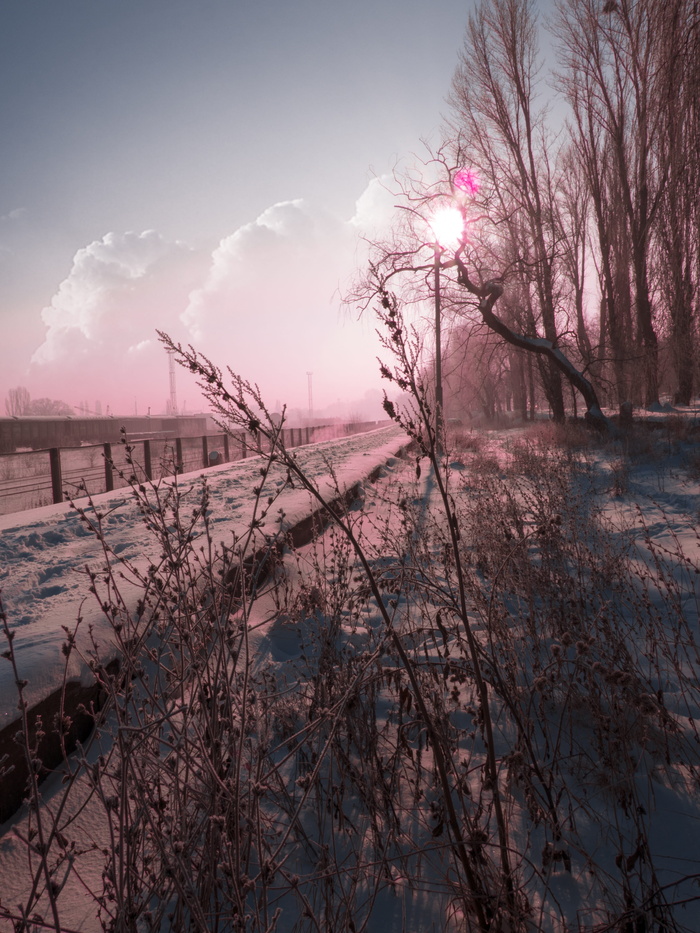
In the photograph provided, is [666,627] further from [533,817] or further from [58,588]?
[58,588]

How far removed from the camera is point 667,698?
2.48 meters

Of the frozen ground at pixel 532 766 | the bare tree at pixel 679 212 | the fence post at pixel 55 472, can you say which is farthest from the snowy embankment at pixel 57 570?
the bare tree at pixel 679 212

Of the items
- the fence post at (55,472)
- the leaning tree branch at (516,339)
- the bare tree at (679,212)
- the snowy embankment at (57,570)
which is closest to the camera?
the snowy embankment at (57,570)

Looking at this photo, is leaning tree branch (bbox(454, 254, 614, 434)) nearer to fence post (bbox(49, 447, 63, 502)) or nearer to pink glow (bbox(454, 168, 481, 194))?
pink glow (bbox(454, 168, 481, 194))

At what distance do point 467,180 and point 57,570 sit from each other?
50.9 ft

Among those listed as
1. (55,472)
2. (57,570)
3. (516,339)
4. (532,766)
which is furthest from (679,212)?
(57,570)

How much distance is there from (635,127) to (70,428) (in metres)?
31.5

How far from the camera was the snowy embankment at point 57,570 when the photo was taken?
2.21 m

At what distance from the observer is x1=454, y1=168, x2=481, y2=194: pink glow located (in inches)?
580

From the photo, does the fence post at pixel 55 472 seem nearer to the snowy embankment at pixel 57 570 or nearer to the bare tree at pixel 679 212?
the snowy embankment at pixel 57 570

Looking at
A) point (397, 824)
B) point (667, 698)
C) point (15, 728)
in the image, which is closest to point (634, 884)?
point (397, 824)

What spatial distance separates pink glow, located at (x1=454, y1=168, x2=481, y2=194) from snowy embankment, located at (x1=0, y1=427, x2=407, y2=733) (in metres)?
11.5

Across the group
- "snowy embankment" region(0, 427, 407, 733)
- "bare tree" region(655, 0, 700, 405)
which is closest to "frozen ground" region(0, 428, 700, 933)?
"snowy embankment" region(0, 427, 407, 733)

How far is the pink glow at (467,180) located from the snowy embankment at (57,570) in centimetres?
1149
